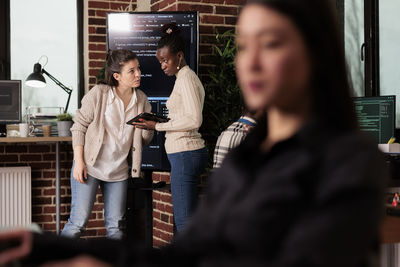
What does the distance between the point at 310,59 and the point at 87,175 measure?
8.73 feet

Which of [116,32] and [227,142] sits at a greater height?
[116,32]

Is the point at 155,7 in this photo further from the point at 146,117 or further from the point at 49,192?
the point at 49,192

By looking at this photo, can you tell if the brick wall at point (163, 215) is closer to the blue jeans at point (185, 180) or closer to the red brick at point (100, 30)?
the blue jeans at point (185, 180)

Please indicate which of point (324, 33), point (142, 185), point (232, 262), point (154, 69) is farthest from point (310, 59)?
point (154, 69)

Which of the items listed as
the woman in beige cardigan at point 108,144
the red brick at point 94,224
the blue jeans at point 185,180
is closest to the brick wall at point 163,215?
the red brick at point 94,224

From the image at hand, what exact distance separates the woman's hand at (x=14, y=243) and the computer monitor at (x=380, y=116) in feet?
9.20

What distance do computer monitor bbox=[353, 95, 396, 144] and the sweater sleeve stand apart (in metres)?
0.95

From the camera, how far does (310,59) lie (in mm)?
901

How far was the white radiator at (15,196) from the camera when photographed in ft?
17.2

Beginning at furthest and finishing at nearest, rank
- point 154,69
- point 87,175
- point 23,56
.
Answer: point 23,56 < point 154,69 < point 87,175

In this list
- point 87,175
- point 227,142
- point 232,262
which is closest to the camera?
point 232,262

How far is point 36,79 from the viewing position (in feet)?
16.8

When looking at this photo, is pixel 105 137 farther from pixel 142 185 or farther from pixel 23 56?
pixel 23 56

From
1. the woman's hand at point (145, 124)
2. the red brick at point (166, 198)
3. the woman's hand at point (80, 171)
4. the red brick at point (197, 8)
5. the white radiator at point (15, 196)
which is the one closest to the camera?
the woman's hand at point (80, 171)
